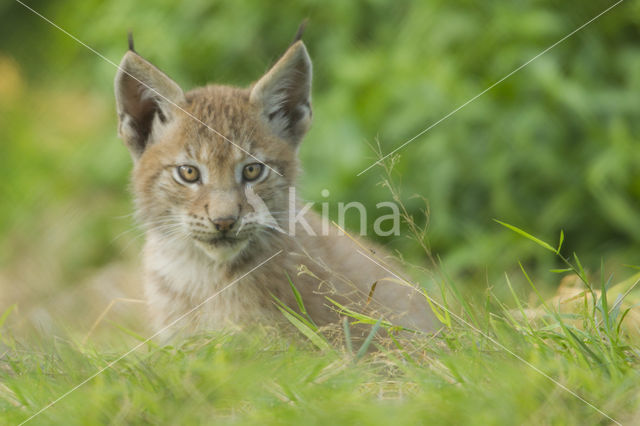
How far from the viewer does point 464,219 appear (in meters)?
5.84

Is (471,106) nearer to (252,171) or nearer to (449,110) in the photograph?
(449,110)

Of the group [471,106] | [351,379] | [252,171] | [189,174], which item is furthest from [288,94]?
[471,106]

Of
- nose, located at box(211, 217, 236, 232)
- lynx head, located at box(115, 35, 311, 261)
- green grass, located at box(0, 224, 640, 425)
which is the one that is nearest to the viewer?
green grass, located at box(0, 224, 640, 425)

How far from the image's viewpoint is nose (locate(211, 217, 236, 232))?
128 inches

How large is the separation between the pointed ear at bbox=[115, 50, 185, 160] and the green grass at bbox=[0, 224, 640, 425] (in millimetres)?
1163

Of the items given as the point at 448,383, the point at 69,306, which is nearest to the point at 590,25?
the point at 448,383

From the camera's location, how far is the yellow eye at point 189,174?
3.45 metres

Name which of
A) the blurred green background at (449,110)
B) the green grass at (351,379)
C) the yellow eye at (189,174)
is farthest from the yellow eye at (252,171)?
the blurred green background at (449,110)

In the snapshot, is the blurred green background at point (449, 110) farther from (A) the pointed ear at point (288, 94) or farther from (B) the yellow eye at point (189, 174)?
Result: (B) the yellow eye at point (189, 174)

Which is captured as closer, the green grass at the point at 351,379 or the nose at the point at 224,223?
the green grass at the point at 351,379

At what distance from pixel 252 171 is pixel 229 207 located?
0.30m

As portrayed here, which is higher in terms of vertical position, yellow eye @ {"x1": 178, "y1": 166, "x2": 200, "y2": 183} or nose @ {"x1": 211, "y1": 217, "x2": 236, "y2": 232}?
yellow eye @ {"x1": 178, "y1": 166, "x2": 200, "y2": 183}

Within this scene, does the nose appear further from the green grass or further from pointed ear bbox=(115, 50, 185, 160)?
pointed ear bbox=(115, 50, 185, 160)

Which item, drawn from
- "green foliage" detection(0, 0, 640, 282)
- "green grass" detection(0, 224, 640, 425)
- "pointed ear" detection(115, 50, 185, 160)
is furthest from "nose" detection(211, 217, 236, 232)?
"green foliage" detection(0, 0, 640, 282)
